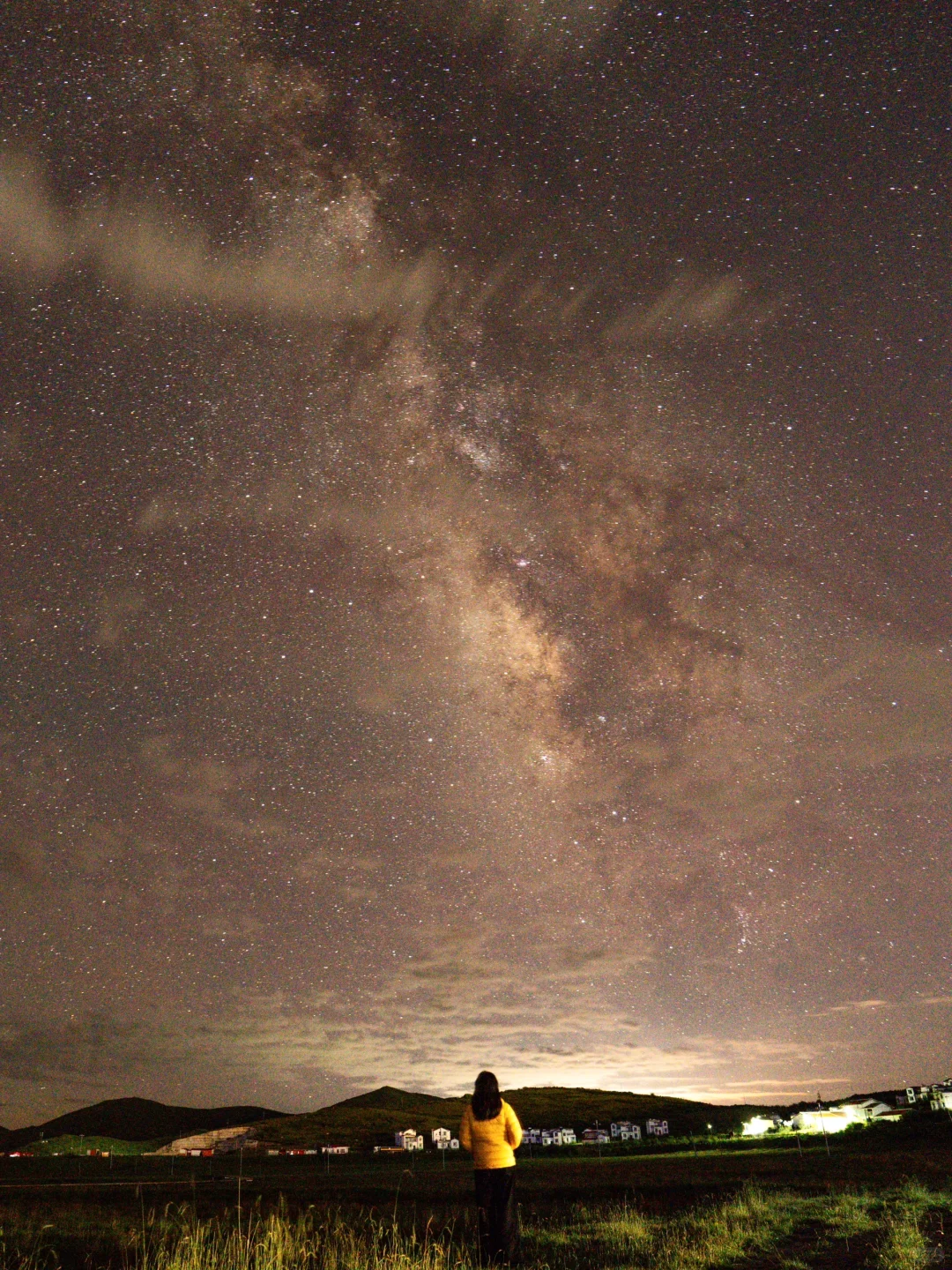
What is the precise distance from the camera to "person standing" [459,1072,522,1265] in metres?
7.20

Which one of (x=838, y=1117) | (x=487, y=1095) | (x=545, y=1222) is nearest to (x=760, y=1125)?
(x=838, y=1117)

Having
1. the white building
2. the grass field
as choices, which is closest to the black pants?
the grass field

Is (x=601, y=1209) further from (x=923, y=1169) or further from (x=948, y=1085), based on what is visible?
(x=948, y=1085)

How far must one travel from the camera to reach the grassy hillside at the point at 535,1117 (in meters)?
119

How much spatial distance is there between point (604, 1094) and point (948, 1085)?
4501 inches

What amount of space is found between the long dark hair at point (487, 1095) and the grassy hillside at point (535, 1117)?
10795cm

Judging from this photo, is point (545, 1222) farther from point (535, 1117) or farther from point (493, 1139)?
point (535, 1117)

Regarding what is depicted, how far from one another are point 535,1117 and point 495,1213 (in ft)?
534

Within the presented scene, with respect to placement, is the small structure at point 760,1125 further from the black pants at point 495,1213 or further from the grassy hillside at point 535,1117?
the black pants at point 495,1213

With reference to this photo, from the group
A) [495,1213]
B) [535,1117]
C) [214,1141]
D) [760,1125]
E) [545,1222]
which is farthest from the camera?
[535,1117]

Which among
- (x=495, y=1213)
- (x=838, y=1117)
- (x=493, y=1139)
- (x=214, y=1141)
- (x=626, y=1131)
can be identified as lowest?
(x=214, y=1141)

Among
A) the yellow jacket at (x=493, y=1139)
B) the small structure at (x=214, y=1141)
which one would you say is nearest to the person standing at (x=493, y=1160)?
the yellow jacket at (x=493, y=1139)

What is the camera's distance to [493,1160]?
7227 mm

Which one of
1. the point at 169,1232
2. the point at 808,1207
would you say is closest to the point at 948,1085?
the point at 808,1207
